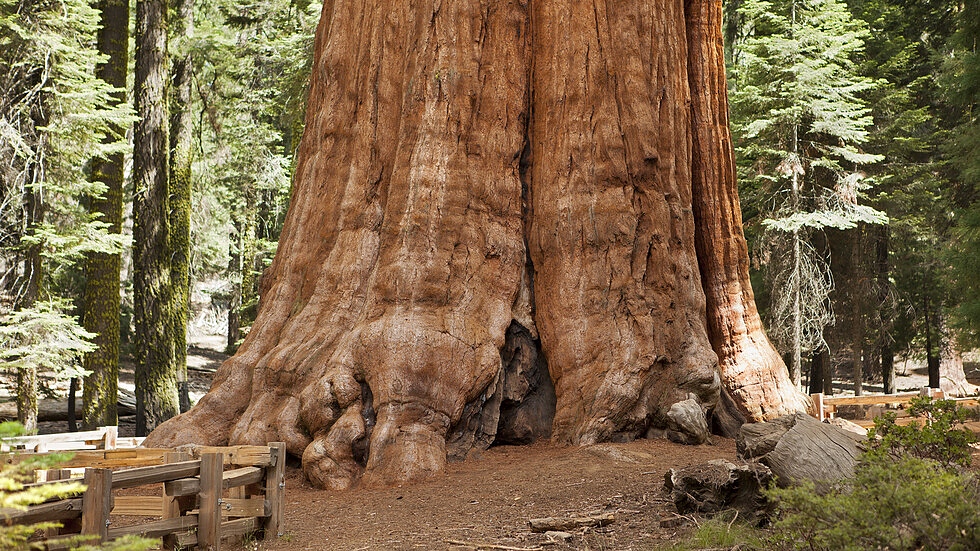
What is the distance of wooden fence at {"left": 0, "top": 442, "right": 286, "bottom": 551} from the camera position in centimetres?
511

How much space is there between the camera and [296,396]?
29.5 ft

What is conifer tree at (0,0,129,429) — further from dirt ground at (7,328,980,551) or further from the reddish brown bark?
the reddish brown bark

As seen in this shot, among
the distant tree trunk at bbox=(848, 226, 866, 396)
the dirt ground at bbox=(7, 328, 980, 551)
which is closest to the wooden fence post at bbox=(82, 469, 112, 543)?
the dirt ground at bbox=(7, 328, 980, 551)

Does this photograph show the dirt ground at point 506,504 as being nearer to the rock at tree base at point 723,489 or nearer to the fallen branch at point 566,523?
the fallen branch at point 566,523

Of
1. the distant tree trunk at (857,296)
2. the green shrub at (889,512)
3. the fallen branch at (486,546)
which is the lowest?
the fallen branch at (486,546)

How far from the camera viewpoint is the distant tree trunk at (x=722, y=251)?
10688 mm

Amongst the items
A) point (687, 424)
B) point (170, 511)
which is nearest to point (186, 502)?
point (170, 511)

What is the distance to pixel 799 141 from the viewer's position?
22.6m

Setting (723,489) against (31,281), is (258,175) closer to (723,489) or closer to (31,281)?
(31,281)

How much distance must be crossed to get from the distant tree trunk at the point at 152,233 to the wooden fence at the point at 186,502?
330 inches

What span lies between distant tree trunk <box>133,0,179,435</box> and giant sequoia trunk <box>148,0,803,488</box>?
18.6 ft

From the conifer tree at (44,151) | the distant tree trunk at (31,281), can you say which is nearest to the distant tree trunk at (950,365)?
→ the conifer tree at (44,151)

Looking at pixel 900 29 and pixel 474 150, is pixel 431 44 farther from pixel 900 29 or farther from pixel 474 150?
pixel 900 29

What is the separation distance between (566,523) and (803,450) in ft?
5.86
